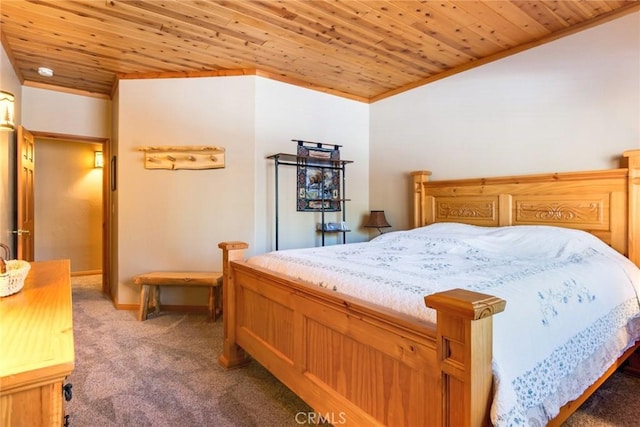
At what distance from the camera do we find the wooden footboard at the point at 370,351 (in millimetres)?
953

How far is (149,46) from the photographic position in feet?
10.1

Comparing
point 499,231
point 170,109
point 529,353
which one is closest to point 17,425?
point 529,353

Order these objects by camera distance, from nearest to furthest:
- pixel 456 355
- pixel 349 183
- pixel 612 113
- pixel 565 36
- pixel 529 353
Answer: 1. pixel 456 355
2. pixel 529 353
3. pixel 612 113
4. pixel 565 36
5. pixel 349 183

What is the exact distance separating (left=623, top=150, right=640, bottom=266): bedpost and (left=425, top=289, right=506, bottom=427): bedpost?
207cm

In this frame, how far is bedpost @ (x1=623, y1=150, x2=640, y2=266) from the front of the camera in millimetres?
2279

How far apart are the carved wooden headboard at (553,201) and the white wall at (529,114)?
0.16 m

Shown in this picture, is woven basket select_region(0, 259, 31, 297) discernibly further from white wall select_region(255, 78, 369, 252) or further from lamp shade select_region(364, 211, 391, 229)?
lamp shade select_region(364, 211, 391, 229)

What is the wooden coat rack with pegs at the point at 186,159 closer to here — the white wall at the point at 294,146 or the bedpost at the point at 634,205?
the white wall at the point at 294,146

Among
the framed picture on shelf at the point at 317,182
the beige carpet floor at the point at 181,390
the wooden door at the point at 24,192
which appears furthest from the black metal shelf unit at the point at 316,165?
the wooden door at the point at 24,192

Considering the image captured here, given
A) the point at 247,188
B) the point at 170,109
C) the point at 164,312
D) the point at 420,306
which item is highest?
the point at 170,109

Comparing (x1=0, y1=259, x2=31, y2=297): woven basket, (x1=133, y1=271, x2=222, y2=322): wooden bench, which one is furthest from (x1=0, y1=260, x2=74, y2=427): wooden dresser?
(x1=133, y1=271, x2=222, y2=322): wooden bench

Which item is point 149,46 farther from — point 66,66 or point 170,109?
point 66,66

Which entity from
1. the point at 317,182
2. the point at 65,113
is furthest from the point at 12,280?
the point at 65,113

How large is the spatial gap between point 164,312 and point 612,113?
4.33 m
